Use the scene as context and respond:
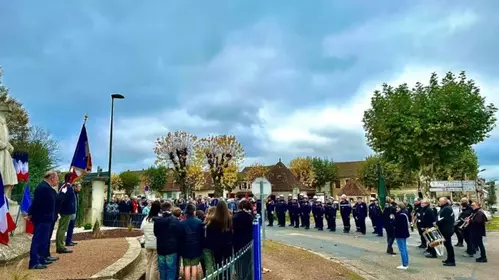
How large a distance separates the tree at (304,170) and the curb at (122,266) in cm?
7094

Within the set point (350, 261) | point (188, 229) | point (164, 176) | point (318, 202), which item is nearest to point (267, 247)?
point (350, 261)

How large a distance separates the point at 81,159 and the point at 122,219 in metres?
8.74

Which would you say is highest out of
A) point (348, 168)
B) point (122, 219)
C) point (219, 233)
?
point (348, 168)

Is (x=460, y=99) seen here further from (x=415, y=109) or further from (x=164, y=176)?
(x=164, y=176)

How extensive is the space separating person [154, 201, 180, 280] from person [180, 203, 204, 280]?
114 millimetres

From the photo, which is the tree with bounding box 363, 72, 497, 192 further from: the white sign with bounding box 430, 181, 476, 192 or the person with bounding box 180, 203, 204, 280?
the person with bounding box 180, 203, 204, 280

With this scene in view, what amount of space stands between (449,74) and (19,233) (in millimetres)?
27151

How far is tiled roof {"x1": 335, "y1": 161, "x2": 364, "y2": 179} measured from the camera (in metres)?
91.1

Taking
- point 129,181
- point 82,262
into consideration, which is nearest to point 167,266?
point 82,262

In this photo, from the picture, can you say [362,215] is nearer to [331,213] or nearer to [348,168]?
[331,213]

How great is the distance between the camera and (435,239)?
42.2ft

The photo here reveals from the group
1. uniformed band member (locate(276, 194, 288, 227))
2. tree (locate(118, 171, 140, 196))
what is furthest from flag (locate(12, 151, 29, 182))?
tree (locate(118, 171, 140, 196))

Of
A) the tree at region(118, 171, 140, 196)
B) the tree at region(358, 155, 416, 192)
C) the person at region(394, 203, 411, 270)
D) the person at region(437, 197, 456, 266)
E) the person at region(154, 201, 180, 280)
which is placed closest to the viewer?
the person at region(154, 201, 180, 280)

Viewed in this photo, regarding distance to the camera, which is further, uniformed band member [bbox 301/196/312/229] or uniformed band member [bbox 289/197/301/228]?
uniformed band member [bbox 289/197/301/228]
